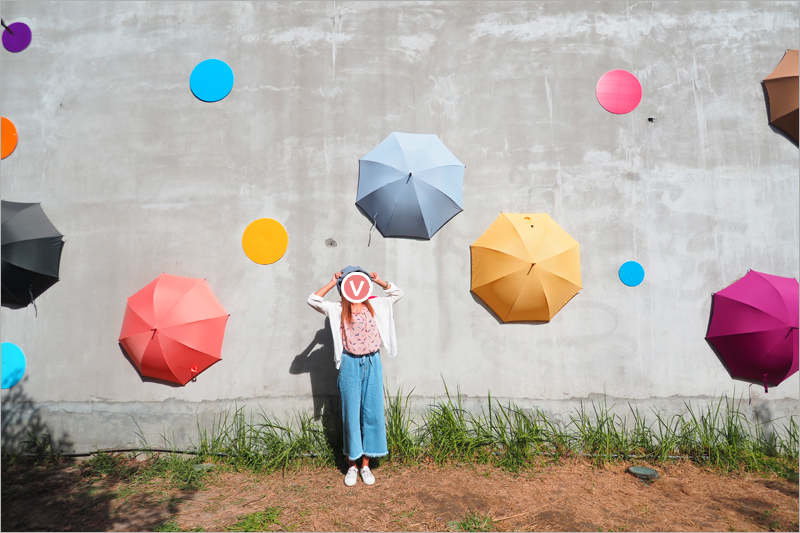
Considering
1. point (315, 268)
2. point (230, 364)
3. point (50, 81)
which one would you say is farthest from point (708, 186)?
point (50, 81)

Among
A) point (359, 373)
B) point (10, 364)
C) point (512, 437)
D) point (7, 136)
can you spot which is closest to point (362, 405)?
point (359, 373)

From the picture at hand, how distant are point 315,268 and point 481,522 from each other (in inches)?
115

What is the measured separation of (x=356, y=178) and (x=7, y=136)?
3.94 m

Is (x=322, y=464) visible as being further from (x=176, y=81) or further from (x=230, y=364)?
(x=176, y=81)

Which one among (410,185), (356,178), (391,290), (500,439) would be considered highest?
(356,178)

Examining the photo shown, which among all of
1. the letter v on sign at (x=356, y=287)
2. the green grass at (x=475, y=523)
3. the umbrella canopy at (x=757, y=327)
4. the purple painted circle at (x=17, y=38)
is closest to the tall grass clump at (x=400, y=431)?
the green grass at (x=475, y=523)

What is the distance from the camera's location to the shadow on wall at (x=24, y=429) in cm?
539

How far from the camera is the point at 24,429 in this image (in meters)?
5.43

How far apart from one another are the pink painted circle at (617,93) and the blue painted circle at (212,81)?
13.5 ft

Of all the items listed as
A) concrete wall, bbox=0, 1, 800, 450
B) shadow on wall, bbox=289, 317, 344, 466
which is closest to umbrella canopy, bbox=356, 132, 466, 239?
concrete wall, bbox=0, 1, 800, 450

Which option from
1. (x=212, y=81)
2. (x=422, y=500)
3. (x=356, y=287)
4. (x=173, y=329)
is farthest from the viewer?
(x=212, y=81)

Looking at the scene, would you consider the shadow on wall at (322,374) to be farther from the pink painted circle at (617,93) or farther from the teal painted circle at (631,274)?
the pink painted circle at (617,93)

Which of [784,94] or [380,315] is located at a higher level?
[784,94]

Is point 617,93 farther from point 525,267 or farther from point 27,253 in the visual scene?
point 27,253
